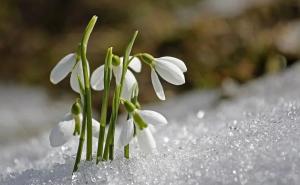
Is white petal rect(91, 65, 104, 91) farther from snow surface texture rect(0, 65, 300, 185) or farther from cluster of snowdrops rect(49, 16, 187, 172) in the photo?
snow surface texture rect(0, 65, 300, 185)

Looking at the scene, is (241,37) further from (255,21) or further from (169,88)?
(169,88)

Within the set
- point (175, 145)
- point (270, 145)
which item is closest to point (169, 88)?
point (175, 145)

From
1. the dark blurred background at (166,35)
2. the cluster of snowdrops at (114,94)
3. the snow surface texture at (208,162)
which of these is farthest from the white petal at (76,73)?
the dark blurred background at (166,35)

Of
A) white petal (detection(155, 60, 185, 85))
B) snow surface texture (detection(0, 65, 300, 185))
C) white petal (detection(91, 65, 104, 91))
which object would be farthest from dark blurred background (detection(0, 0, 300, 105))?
white petal (detection(155, 60, 185, 85))

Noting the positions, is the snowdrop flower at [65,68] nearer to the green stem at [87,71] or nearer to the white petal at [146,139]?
the green stem at [87,71]

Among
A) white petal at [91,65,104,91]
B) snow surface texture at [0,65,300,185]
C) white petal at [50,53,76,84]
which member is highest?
white petal at [91,65,104,91]

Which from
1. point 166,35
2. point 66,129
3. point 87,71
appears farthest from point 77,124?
point 166,35
